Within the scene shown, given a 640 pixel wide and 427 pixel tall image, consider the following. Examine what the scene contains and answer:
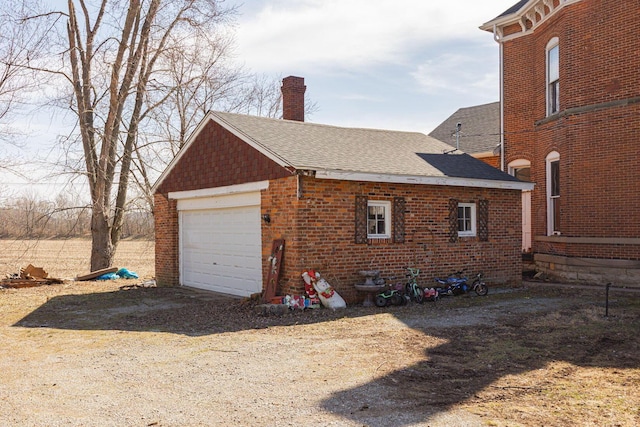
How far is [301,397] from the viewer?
5953 mm

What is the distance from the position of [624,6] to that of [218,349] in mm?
13464

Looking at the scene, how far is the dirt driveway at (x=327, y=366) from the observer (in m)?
5.44

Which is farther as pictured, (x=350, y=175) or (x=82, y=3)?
(x=82, y=3)

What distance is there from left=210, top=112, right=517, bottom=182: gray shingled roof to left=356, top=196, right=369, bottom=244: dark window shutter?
2.27 feet

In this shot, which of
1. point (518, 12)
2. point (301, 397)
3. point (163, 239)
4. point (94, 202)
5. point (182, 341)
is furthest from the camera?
point (94, 202)

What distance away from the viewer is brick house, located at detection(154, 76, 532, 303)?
12.0m

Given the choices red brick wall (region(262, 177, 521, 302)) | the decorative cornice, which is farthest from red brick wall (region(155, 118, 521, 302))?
the decorative cornice

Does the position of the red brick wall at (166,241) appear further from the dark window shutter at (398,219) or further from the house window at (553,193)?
the house window at (553,193)

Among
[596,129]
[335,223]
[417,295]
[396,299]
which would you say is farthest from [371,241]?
[596,129]

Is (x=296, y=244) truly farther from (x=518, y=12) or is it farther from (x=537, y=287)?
(x=518, y=12)

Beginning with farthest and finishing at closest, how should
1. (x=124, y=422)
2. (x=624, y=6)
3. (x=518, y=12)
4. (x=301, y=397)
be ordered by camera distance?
(x=518, y=12) < (x=624, y=6) < (x=301, y=397) < (x=124, y=422)

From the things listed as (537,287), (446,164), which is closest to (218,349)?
(446,164)

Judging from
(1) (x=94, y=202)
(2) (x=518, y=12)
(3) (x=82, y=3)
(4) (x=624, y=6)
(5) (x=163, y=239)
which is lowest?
(5) (x=163, y=239)

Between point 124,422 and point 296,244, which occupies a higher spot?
point 296,244
